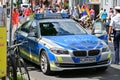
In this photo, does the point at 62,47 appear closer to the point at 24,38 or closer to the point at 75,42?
the point at 75,42

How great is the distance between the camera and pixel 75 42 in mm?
9156

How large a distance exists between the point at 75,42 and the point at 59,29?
109cm

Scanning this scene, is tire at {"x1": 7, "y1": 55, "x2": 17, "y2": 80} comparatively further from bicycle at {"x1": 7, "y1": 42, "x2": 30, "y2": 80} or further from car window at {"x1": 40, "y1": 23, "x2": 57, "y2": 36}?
car window at {"x1": 40, "y1": 23, "x2": 57, "y2": 36}

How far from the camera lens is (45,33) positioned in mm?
9984

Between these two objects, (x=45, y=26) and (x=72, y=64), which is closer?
(x=72, y=64)

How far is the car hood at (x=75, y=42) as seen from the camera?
8.96m

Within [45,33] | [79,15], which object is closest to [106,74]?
[45,33]

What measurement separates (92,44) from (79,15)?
72.7ft

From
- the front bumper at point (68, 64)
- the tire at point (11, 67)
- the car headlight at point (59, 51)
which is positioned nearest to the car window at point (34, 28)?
the car headlight at point (59, 51)

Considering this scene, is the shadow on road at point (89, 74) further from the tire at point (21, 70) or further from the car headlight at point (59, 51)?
the tire at point (21, 70)

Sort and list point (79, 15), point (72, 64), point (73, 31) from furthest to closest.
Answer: point (79, 15)
point (73, 31)
point (72, 64)

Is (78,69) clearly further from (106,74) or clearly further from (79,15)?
(79,15)

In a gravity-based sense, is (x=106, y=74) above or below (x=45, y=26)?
below

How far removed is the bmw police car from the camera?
29.1 feet
